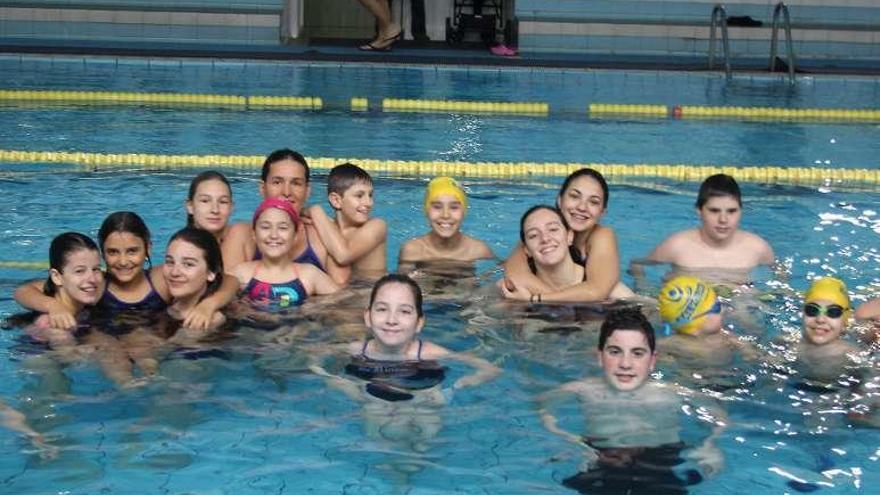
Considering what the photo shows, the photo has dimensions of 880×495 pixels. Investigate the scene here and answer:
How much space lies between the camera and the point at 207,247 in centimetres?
539

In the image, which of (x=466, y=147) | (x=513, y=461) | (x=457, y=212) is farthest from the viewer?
(x=466, y=147)

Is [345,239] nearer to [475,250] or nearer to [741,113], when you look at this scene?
[475,250]

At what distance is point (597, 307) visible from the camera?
5.90 m

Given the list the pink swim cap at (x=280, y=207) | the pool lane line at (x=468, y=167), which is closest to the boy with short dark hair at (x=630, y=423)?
the pink swim cap at (x=280, y=207)

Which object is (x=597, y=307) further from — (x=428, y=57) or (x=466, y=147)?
(x=428, y=57)

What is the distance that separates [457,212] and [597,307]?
2.83 feet

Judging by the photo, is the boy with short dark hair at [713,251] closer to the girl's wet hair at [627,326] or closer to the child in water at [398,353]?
the child in water at [398,353]

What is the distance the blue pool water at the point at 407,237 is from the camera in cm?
420

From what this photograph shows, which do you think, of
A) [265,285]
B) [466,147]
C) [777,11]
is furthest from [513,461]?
[777,11]

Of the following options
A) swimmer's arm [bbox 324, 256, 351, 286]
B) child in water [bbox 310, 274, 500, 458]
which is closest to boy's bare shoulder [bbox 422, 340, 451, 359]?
child in water [bbox 310, 274, 500, 458]

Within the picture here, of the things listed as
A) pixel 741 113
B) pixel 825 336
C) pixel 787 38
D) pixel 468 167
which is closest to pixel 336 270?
Result: pixel 825 336

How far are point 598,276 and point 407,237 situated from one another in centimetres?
208

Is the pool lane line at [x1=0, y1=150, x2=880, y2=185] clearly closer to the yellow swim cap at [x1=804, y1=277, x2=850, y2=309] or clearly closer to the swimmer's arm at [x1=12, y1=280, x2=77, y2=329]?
the swimmer's arm at [x1=12, y1=280, x2=77, y2=329]

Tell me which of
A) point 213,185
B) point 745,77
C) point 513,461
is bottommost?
point 513,461
